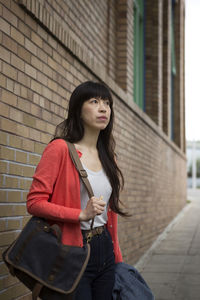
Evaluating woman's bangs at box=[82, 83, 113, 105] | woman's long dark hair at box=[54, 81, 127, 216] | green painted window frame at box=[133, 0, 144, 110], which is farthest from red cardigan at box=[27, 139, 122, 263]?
green painted window frame at box=[133, 0, 144, 110]

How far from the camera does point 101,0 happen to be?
711cm

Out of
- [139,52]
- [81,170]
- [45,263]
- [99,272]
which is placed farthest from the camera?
[139,52]

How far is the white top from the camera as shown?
8.25ft

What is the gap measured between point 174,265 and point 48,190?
5260mm

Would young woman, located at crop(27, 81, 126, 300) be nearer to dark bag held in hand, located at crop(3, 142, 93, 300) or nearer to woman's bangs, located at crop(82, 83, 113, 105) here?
woman's bangs, located at crop(82, 83, 113, 105)

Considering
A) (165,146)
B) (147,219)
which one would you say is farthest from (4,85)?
(165,146)

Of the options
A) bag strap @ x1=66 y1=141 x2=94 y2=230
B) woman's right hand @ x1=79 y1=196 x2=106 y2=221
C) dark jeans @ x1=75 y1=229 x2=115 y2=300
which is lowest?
dark jeans @ x1=75 y1=229 x2=115 y2=300

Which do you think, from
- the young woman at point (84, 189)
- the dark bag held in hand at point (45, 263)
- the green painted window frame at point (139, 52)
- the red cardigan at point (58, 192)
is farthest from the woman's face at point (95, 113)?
the green painted window frame at point (139, 52)

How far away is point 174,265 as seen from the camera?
721 cm

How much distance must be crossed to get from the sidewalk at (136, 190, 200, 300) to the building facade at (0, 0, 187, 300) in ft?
0.85

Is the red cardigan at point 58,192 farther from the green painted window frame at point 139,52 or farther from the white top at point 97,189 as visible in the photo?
the green painted window frame at point 139,52

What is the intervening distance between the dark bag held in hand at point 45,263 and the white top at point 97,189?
299mm

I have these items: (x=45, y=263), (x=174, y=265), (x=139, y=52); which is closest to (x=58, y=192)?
(x=45, y=263)

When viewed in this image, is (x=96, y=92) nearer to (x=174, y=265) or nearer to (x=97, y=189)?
(x=97, y=189)
